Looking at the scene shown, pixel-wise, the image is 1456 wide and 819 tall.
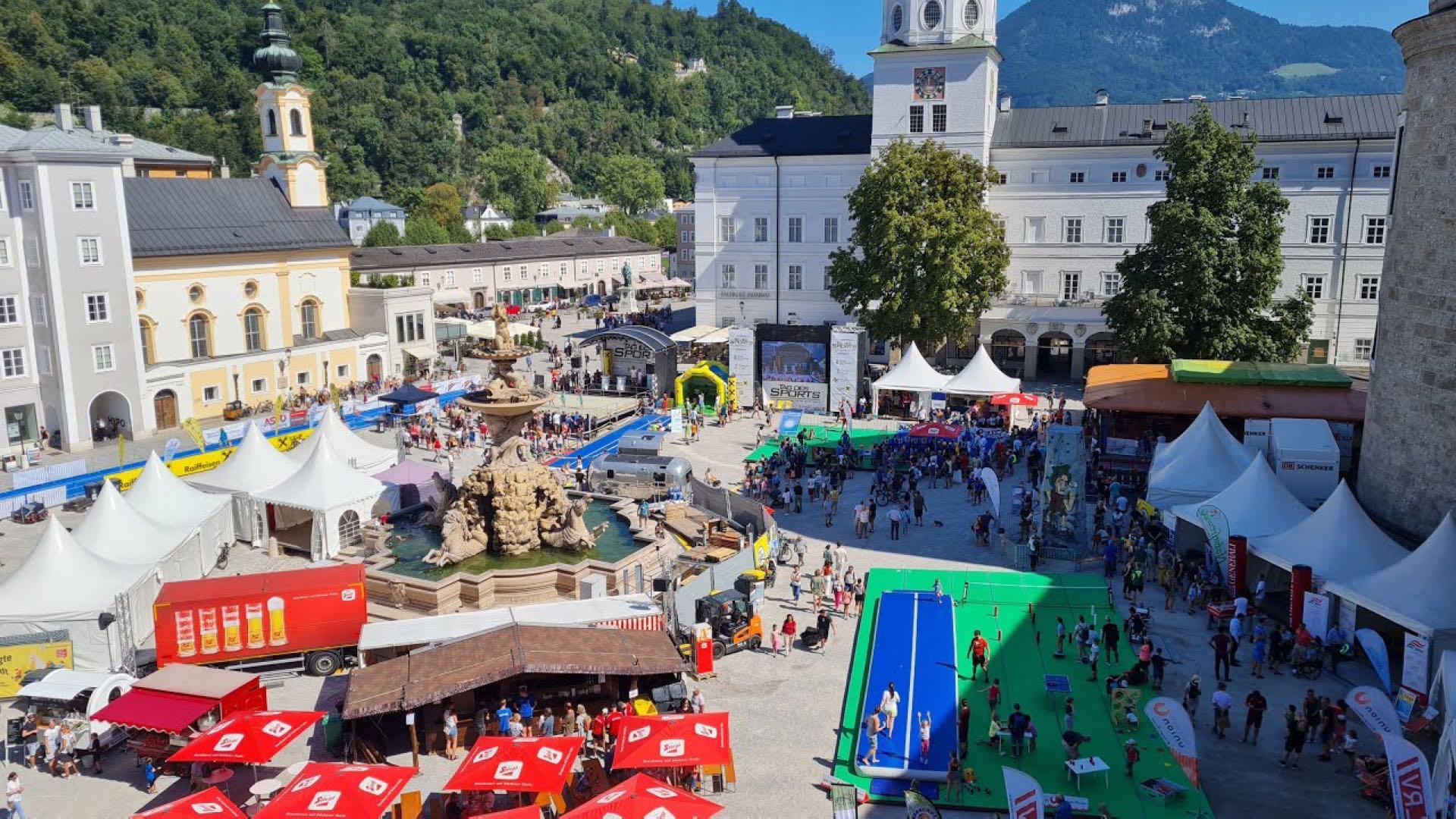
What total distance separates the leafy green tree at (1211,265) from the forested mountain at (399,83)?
90.1 m

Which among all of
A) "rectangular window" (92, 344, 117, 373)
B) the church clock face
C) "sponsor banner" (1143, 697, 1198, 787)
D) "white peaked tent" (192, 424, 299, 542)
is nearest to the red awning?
"white peaked tent" (192, 424, 299, 542)

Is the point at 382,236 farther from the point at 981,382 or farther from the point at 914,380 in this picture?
the point at 981,382

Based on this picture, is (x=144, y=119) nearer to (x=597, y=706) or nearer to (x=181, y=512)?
(x=181, y=512)

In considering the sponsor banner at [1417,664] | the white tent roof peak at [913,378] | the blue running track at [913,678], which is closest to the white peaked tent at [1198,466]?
the blue running track at [913,678]

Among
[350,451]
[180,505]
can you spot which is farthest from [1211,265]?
[180,505]

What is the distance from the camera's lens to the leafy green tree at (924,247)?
4588 cm

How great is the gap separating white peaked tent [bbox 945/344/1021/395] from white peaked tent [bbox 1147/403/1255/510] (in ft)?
37.8

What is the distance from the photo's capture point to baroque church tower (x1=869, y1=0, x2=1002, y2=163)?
2072 inches

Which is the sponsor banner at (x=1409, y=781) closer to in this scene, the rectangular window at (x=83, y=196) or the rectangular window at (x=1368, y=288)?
the rectangular window at (x=1368, y=288)

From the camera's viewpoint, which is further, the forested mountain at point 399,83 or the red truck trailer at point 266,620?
the forested mountain at point 399,83

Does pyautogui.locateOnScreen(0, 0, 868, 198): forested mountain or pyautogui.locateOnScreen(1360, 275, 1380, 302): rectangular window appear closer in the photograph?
pyautogui.locateOnScreen(1360, 275, 1380, 302): rectangular window

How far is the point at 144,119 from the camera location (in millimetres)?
105625

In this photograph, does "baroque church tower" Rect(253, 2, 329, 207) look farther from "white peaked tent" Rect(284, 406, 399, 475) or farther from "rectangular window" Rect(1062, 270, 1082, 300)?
"rectangular window" Rect(1062, 270, 1082, 300)

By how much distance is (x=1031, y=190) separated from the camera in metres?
53.8
